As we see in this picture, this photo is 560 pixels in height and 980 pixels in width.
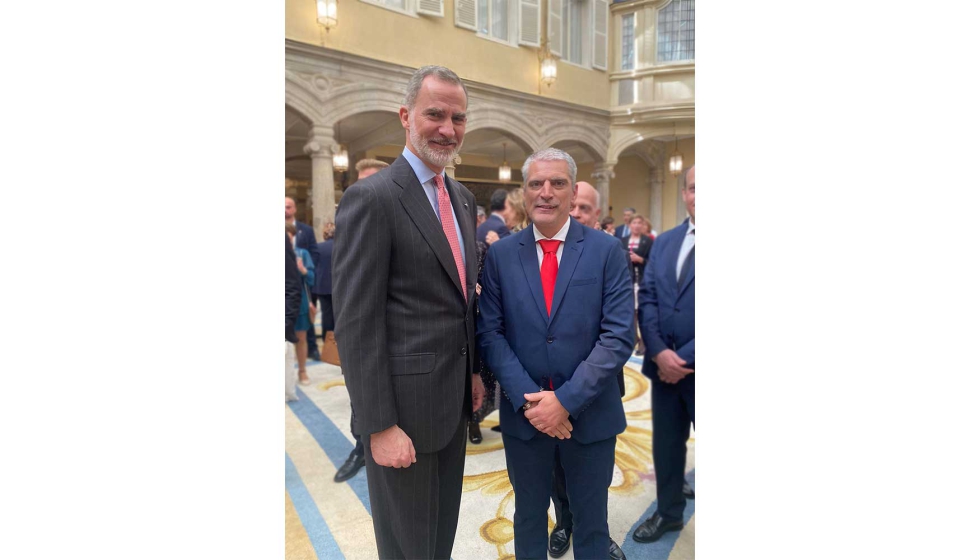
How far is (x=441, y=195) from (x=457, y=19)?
1.85 feet

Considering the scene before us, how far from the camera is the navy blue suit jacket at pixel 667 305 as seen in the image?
1482 mm

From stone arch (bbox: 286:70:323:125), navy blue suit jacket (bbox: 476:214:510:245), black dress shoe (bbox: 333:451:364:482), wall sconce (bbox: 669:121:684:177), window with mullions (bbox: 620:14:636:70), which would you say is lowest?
black dress shoe (bbox: 333:451:364:482)

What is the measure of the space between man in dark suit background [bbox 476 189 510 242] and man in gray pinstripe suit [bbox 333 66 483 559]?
0.27 m

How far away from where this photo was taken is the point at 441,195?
1.00m

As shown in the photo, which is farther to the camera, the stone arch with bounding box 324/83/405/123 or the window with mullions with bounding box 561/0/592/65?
the window with mullions with bounding box 561/0/592/65

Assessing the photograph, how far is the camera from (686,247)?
1.51m

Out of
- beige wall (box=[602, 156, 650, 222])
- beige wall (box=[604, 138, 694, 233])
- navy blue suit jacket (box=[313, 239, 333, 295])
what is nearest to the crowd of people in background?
beige wall (box=[604, 138, 694, 233])

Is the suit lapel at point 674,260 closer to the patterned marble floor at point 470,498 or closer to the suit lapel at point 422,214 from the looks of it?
the patterned marble floor at point 470,498

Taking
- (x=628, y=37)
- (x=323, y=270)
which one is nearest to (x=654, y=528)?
(x=628, y=37)

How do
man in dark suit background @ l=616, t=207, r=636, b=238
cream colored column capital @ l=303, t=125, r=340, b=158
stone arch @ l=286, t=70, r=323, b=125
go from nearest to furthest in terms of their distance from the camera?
stone arch @ l=286, t=70, r=323, b=125 < cream colored column capital @ l=303, t=125, r=340, b=158 < man in dark suit background @ l=616, t=207, r=636, b=238

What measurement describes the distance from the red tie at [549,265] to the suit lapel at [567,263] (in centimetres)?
2

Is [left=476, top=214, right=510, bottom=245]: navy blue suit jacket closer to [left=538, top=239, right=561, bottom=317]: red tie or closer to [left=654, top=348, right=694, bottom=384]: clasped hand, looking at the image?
[left=538, top=239, right=561, bottom=317]: red tie

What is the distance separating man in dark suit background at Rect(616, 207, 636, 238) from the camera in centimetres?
399
